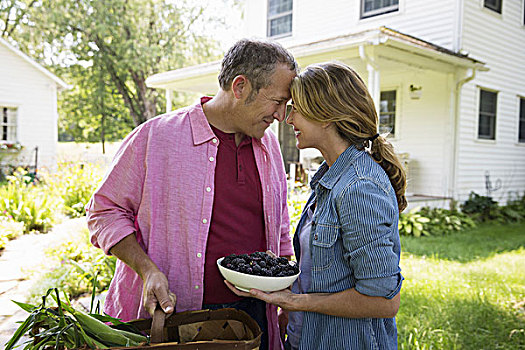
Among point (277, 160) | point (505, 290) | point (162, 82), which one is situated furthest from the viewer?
point (162, 82)

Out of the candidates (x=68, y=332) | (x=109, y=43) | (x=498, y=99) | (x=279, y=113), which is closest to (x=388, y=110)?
(x=498, y=99)

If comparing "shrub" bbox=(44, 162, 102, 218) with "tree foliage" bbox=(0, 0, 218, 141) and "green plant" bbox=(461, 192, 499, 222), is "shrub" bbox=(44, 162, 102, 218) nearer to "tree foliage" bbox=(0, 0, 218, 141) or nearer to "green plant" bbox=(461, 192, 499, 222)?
"green plant" bbox=(461, 192, 499, 222)

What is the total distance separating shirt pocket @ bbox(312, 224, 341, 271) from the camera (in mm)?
1562

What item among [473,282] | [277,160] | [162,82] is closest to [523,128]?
[473,282]

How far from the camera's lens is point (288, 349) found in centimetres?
182

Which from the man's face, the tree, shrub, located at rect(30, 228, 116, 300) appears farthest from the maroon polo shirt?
the tree

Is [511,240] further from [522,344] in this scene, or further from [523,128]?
[523,128]

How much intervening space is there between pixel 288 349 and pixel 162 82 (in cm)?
1132

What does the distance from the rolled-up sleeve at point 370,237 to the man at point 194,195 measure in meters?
0.57

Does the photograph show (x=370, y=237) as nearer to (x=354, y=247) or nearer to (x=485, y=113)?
(x=354, y=247)

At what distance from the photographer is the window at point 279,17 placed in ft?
41.0

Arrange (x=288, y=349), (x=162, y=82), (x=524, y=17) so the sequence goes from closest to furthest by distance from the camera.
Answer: (x=288, y=349), (x=524, y=17), (x=162, y=82)

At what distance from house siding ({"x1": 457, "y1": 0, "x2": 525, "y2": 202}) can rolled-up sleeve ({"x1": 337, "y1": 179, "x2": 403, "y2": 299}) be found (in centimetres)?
903

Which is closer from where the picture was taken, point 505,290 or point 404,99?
point 505,290
